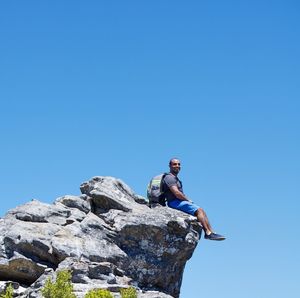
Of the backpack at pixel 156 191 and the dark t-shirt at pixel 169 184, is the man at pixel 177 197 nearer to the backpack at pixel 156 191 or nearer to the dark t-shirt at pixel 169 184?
the dark t-shirt at pixel 169 184

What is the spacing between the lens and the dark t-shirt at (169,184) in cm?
3095

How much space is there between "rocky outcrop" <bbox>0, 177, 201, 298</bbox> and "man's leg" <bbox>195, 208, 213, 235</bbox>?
16.0 inches

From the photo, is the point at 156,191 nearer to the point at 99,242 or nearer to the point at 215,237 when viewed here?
the point at 215,237

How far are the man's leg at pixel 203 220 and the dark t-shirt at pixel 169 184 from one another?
1.48m

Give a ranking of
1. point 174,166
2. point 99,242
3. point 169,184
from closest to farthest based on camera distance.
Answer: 1. point 99,242
2. point 169,184
3. point 174,166

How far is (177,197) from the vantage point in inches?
1225

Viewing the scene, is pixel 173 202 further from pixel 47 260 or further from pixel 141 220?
pixel 47 260

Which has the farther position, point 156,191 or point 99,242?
point 156,191

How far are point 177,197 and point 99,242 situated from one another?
197 inches

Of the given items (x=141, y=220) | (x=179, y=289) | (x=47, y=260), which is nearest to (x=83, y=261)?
(x=47, y=260)

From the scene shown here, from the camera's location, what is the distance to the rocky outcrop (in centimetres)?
2642

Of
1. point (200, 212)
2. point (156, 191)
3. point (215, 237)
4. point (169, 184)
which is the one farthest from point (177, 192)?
point (215, 237)

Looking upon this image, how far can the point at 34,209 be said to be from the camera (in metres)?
30.2

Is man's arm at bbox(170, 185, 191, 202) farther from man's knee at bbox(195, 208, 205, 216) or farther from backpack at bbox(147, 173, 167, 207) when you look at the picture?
backpack at bbox(147, 173, 167, 207)
